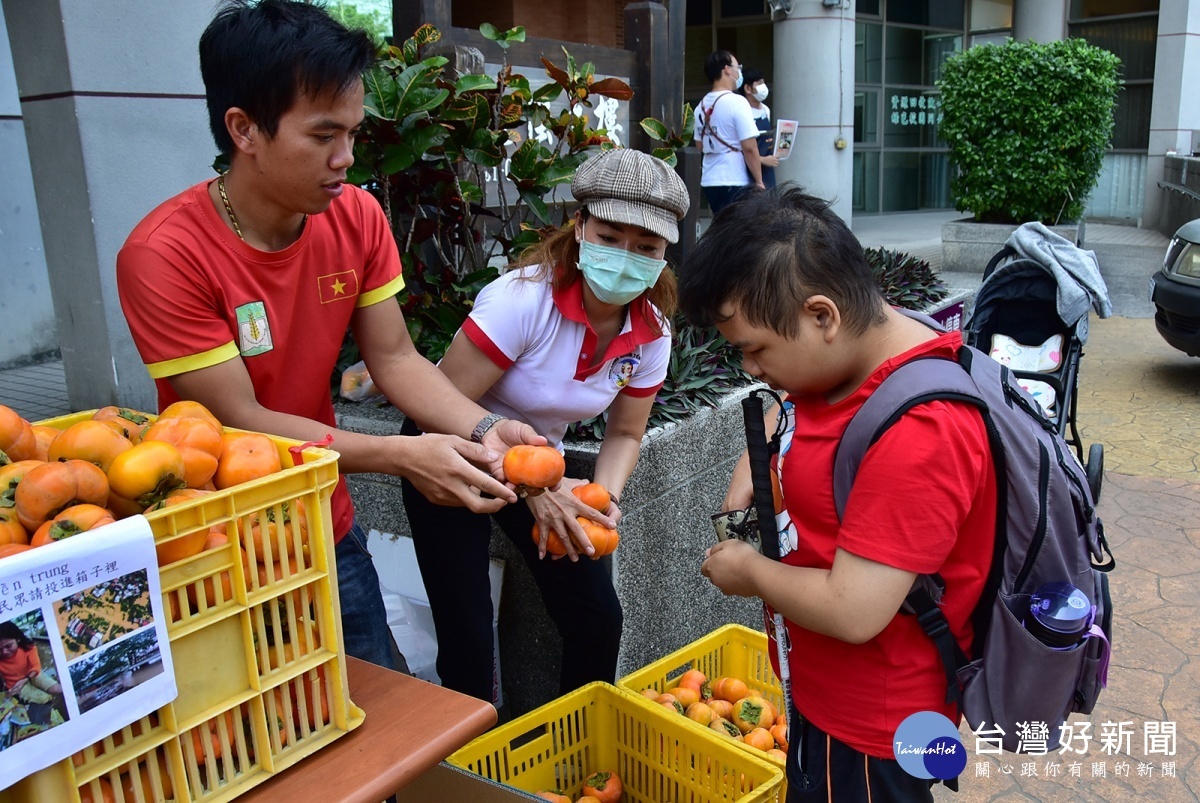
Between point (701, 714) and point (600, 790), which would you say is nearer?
point (600, 790)

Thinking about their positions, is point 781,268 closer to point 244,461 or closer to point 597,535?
point 244,461

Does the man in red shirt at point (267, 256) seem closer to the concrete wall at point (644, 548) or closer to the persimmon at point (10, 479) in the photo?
the persimmon at point (10, 479)

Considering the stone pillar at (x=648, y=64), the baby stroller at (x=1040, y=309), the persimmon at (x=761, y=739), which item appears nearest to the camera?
the persimmon at (x=761, y=739)

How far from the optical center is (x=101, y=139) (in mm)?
3920

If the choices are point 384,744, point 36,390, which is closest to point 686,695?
point 384,744

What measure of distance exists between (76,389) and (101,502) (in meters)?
3.33

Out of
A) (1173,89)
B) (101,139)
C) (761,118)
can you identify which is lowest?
(101,139)

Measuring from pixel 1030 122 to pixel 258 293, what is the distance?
11.0m

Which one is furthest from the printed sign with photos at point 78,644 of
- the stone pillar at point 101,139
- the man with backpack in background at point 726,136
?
the man with backpack in background at point 726,136

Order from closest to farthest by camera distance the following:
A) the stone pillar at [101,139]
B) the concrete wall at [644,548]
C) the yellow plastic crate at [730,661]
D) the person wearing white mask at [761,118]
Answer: the yellow plastic crate at [730,661]
the concrete wall at [644,548]
the stone pillar at [101,139]
the person wearing white mask at [761,118]

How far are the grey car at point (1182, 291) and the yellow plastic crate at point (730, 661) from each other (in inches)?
227

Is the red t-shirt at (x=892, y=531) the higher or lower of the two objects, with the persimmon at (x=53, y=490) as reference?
lower

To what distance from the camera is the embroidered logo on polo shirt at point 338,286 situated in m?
2.31

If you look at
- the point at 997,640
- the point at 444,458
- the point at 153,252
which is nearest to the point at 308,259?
the point at 153,252
